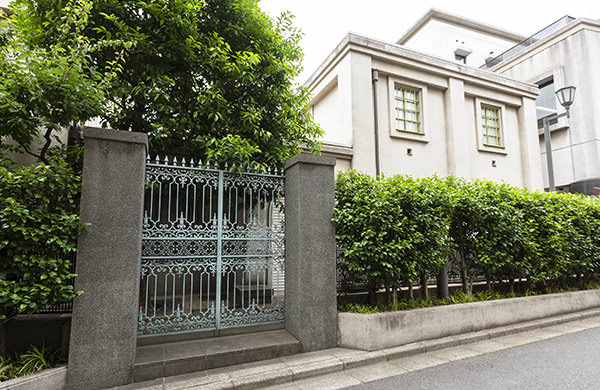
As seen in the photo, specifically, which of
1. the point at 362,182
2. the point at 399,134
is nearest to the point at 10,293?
the point at 362,182

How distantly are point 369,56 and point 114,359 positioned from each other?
35.3 ft

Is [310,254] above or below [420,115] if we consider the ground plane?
below

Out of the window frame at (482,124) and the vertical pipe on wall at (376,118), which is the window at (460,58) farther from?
the vertical pipe on wall at (376,118)

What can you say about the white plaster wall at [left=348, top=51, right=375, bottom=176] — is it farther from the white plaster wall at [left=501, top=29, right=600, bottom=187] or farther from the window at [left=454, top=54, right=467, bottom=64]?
the window at [left=454, top=54, right=467, bottom=64]

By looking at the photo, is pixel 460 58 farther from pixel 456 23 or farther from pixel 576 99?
pixel 576 99

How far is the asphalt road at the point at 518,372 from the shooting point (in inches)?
148

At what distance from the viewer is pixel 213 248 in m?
4.74

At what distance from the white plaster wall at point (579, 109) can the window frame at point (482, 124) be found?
4.74m

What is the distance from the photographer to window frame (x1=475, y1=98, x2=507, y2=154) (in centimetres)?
1245

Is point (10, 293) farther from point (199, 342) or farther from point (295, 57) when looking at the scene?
point (295, 57)

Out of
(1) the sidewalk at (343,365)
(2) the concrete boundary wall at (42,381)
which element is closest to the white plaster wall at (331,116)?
(1) the sidewalk at (343,365)

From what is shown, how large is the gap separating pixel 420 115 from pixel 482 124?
10.9ft

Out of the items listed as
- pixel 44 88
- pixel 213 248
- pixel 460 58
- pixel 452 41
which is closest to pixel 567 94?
pixel 452 41

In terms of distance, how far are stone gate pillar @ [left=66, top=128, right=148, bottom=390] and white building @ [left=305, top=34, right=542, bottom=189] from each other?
6.30m
